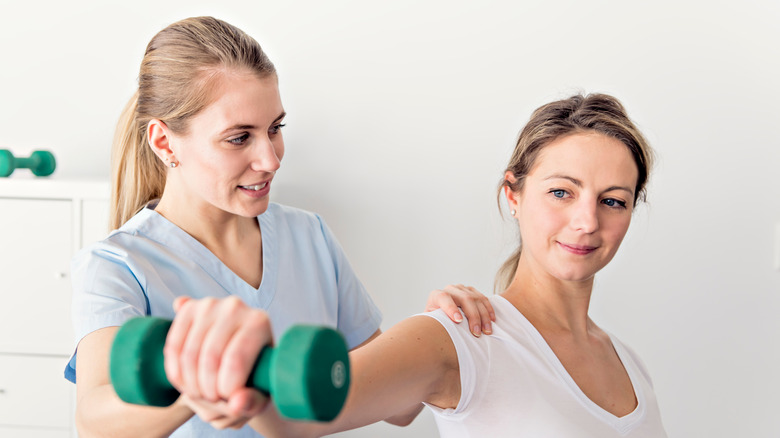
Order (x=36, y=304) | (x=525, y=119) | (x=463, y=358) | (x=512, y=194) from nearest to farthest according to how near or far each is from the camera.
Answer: (x=463, y=358) < (x=512, y=194) < (x=36, y=304) < (x=525, y=119)

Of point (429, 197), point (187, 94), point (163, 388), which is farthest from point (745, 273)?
point (163, 388)

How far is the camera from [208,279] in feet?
4.70

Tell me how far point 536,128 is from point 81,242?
4.09 feet

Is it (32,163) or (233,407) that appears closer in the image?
(233,407)

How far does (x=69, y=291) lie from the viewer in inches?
77.4

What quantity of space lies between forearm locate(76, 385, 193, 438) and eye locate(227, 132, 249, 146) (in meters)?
0.50

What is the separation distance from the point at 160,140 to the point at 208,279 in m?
0.27

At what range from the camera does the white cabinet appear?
1.95 meters

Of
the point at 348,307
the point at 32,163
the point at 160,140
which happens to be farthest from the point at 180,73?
the point at 32,163

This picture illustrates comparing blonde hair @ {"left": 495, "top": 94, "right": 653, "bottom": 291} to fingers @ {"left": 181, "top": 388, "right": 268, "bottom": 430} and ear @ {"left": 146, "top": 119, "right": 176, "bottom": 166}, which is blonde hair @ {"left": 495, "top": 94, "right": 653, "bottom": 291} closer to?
ear @ {"left": 146, "top": 119, "right": 176, "bottom": 166}

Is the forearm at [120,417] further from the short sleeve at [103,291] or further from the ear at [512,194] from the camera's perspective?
the ear at [512,194]

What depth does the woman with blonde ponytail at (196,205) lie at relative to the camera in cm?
128

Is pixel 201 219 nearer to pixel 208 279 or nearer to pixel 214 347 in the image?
pixel 208 279

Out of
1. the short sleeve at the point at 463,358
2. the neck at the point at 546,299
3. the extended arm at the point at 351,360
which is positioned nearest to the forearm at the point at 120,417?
the extended arm at the point at 351,360
